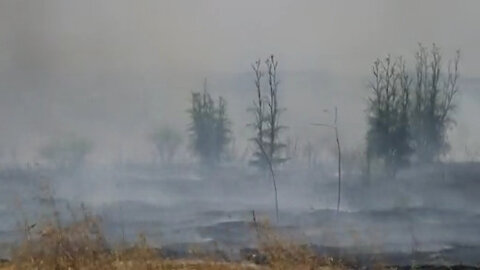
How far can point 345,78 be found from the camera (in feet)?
8.54

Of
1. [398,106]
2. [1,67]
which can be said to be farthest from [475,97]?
[1,67]

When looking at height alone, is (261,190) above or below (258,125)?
below

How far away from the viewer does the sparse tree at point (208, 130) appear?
262 cm

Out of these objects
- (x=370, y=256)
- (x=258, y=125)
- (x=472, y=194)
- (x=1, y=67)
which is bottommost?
(x=370, y=256)

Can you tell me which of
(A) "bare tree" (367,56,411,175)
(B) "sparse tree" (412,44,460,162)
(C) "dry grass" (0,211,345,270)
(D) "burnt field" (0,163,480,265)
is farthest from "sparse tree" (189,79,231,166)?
(B) "sparse tree" (412,44,460,162)

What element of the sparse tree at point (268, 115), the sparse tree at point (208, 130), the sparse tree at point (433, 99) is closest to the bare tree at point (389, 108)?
the sparse tree at point (433, 99)

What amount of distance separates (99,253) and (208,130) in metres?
0.47

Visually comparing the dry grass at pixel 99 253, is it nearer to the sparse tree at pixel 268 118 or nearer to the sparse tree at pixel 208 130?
the sparse tree at pixel 268 118

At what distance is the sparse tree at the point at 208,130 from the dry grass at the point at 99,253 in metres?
0.25

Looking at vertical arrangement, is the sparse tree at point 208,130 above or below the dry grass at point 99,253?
above

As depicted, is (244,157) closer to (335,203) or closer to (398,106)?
(335,203)

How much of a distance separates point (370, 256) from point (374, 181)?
21cm

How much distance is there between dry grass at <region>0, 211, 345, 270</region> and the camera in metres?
2.60

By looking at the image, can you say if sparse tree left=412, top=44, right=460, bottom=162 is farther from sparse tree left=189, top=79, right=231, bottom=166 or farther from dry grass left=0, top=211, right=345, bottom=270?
sparse tree left=189, top=79, right=231, bottom=166
